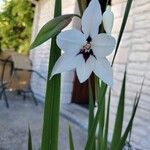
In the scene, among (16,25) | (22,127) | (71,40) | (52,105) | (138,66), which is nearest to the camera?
(71,40)

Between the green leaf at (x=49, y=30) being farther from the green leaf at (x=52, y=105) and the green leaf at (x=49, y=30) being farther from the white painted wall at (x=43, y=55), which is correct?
the white painted wall at (x=43, y=55)

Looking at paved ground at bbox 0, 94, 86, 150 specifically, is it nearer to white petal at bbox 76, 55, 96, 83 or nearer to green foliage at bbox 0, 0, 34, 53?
white petal at bbox 76, 55, 96, 83

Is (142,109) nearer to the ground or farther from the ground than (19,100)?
farther from the ground

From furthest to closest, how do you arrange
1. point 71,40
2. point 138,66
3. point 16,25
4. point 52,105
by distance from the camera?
point 16,25
point 138,66
point 52,105
point 71,40

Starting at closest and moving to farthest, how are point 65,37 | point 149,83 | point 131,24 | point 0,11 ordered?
point 65,37, point 149,83, point 131,24, point 0,11

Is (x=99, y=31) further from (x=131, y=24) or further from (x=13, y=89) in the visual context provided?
(x=13, y=89)

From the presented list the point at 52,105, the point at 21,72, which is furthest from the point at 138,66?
the point at 21,72

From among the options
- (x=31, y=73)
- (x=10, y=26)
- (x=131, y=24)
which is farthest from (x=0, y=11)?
(x=131, y=24)

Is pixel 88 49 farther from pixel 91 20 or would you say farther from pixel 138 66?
pixel 138 66
